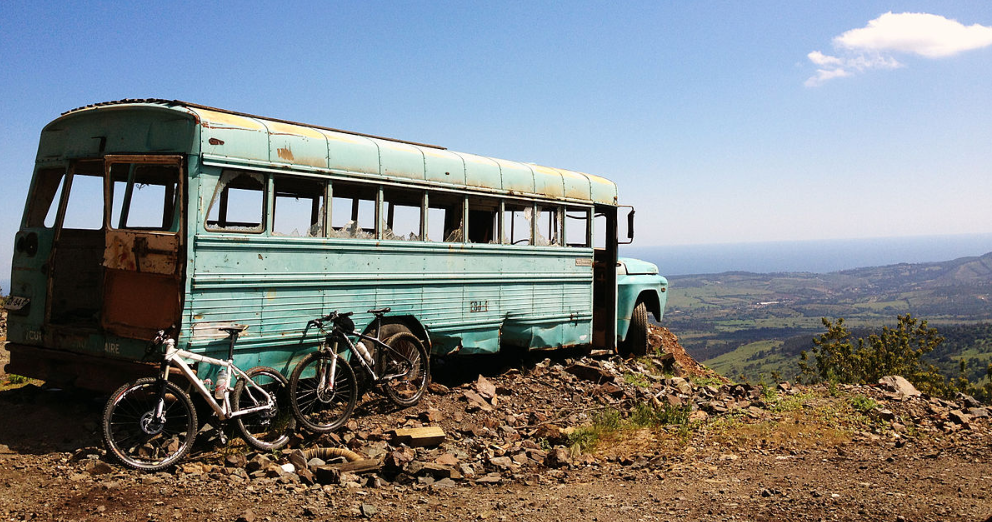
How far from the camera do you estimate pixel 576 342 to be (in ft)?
35.7

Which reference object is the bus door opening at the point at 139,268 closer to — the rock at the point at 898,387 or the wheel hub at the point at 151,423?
the wheel hub at the point at 151,423

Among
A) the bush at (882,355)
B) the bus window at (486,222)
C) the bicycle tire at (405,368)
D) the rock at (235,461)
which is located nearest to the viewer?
the rock at (235,461)

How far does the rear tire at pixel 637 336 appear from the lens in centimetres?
1260

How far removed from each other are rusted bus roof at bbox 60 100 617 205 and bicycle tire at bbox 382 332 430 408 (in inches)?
75.7

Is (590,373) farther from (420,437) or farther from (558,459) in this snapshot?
(420,437)

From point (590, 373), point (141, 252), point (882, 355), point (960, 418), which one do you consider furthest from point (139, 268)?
point (882, 355)

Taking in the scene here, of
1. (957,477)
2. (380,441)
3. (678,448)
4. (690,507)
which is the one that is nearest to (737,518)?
(690,507)

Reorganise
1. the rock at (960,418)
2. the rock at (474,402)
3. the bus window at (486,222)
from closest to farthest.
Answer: the rock at (474,402) < the rock at (960,418) < the bus window at (486,222)

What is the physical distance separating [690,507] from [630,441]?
90.0 inches

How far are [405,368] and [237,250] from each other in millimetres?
2401

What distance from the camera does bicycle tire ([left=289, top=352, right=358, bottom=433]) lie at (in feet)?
22.0

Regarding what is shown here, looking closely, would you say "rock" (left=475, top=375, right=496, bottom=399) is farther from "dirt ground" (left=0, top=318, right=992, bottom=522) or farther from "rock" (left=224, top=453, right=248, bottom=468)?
"rock" (left=224, top=453, right=248, bottom=468)

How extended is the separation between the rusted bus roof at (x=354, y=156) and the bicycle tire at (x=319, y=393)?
6.57 feet

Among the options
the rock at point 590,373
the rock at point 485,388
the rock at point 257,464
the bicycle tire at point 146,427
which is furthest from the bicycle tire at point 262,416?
the rock at point 590,373
